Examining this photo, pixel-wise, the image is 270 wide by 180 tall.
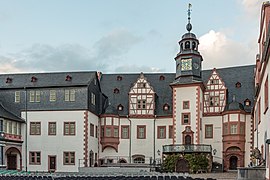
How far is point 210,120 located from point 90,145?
11707 millimetres

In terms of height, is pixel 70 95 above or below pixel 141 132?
above

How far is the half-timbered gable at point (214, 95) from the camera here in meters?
42.6

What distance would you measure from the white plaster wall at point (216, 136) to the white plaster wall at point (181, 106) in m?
2.14

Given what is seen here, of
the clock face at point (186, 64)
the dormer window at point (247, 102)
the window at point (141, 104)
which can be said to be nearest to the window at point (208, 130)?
the dormer window at point (247, 102)

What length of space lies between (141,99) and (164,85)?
→ 3.35 meters

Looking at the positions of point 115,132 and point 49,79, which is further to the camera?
point 115,132

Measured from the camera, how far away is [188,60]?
41.7m

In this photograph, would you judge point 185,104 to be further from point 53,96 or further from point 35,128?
point 35,128

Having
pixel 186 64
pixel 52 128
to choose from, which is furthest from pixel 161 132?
pixel 52 128

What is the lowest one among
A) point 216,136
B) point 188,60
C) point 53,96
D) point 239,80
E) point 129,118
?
point 216,136

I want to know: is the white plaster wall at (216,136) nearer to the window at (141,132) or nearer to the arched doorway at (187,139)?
the arched doorway at (187,139)

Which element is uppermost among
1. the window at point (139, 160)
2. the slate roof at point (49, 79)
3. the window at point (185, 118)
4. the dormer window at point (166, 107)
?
the slate roof at point (49, 79)

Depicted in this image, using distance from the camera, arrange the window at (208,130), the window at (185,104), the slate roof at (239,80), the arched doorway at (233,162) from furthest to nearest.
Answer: the slate roof at (239,80)
the window at (208,130)
the window at (185,104)
the arched doorway at (233,162)

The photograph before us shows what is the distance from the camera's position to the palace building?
3953 cm
